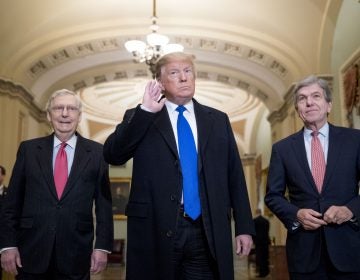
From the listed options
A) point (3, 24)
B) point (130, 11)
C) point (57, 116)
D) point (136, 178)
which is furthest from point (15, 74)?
point (136, 178)

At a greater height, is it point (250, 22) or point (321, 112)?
point (250, 22)

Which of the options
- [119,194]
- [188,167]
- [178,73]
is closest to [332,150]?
[188,167]

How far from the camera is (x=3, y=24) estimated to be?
8.77 metres

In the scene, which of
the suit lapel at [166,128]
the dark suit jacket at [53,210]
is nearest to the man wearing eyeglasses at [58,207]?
the dark suit jacket at [53,210]

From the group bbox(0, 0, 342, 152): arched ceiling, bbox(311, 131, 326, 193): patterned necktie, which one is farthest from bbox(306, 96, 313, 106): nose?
bbox(0, 0, 342, 152): arched ceiling

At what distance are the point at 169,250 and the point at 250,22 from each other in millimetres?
7885

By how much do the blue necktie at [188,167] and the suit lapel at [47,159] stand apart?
34.1 inches

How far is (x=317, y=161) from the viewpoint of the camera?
9.18 feet

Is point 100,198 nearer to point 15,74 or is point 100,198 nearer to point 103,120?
point 15,74

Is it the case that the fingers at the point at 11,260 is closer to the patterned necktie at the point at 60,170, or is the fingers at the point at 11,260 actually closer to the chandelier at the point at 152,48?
the patterned necktie at the point at 60,170

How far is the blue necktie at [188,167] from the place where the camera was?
241 cm

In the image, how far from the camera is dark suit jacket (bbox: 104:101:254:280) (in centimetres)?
236

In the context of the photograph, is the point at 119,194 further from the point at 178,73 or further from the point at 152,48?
the point at 178,73

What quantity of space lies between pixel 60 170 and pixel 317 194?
59.2 inches
